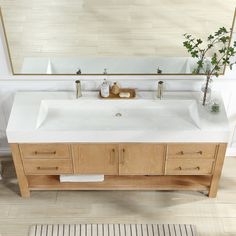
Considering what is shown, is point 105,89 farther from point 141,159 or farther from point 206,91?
point 206,91

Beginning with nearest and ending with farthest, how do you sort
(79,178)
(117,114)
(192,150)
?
(192,150), (117,114), (79,178)

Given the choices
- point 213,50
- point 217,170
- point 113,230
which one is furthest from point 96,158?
point 213,50

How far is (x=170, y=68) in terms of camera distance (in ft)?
10.4

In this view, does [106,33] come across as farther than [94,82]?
No

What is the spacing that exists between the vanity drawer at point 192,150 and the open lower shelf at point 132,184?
0.37 metres

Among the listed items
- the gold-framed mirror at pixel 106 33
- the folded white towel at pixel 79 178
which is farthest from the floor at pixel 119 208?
the gold-framed mirror at pixel 106 33

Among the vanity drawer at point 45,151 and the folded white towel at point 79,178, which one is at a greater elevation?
the vanity drawer at point 45,151

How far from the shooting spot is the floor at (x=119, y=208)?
3232 millimetres

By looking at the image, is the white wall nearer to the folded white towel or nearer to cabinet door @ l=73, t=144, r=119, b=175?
cabinet door @ l=73, t=144, r=119, b=175

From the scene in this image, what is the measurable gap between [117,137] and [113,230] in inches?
29.7

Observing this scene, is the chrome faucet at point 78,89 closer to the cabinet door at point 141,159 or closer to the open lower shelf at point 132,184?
the cabinet door at point 141,159

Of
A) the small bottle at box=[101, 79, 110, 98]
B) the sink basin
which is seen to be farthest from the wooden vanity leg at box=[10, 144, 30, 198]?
the small bottle at box=[101, 79, 110, 98]

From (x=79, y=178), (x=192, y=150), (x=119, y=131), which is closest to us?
(x=119, y=131)

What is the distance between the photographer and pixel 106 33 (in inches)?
120
